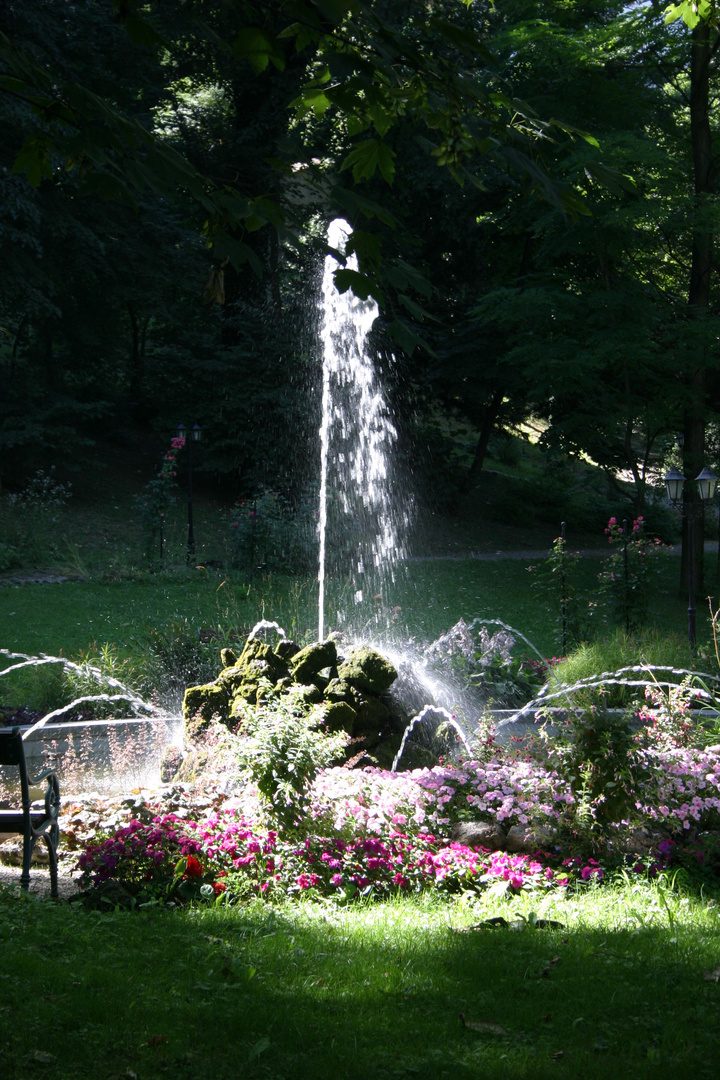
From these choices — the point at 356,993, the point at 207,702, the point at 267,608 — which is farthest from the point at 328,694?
the point at 267,608

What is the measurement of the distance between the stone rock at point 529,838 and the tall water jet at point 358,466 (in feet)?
28.3

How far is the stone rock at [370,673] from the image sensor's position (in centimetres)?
562

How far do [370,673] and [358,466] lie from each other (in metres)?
15.3

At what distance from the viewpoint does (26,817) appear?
3939 millimetres

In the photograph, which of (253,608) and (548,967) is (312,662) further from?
(253,608)

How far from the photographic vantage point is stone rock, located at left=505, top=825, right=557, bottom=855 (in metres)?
4.53

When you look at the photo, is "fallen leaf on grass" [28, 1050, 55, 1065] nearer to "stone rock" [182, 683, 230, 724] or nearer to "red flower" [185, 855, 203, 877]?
"red flower" [185, 855, 203, 877]

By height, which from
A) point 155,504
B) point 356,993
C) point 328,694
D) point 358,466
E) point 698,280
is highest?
point 698,280

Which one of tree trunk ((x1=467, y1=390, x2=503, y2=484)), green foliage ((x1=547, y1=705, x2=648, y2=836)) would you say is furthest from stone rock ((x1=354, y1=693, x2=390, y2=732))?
tree trunk ((x1=467, y1=390, x2=503, y2=484))

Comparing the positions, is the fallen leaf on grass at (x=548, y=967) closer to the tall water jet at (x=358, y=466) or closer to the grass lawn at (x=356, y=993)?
the grass lawn at (x=356, y=993)

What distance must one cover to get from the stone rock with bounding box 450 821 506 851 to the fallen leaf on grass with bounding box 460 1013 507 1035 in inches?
72.7

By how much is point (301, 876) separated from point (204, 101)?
75.7ft

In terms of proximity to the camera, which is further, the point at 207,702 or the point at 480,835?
the point at 207,702

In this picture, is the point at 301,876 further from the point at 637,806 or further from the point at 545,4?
the point at 545,4
